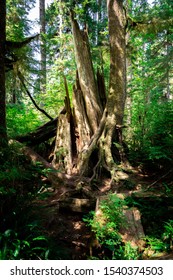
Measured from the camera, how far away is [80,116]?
698 cm

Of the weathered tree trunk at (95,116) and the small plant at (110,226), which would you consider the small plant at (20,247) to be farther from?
the weathered tree trunk at (95,116)

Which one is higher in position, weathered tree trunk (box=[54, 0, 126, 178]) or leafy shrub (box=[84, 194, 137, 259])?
weathered tree trunk (box=[54, 0, 126, 178])

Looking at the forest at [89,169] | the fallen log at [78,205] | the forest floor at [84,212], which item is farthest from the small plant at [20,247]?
the fallen log at [78,205]

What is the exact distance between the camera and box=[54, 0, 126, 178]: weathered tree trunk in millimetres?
6039

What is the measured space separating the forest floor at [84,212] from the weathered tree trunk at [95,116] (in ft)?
2.53

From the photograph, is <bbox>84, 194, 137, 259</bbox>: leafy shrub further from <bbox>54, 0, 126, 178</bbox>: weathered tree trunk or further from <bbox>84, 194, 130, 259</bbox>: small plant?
<bbox>54, 0, 126, 178</bbox>: weathered tree trunk

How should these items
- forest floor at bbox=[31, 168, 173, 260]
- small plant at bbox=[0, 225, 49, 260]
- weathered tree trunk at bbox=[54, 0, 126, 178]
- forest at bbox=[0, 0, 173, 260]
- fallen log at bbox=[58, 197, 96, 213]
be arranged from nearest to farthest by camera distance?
small plant at bbox=[0, 225, 49, 260]
forest at bbox=[0, 0, 173, 260]
forest floor at bbox=[31, 168, 173, 260]
fallen log at bbox=[58, 197, 96, 213]
weathered tree trunk at bbox=[54, 0, 126, 178]

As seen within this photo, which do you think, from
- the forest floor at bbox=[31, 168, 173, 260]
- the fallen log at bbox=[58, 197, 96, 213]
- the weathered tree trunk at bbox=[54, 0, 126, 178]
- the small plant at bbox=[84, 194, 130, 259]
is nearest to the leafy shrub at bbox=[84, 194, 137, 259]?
the small plant at bbox=[84, 194, 130, 259]

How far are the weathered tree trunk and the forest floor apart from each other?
0.77m

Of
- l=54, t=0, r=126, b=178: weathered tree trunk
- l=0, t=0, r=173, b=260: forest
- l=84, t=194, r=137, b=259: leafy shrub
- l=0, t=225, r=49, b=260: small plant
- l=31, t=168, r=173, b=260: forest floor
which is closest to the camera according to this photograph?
l=0, t=225, r=49, b=260: small plant

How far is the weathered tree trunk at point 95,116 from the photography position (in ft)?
19.8
